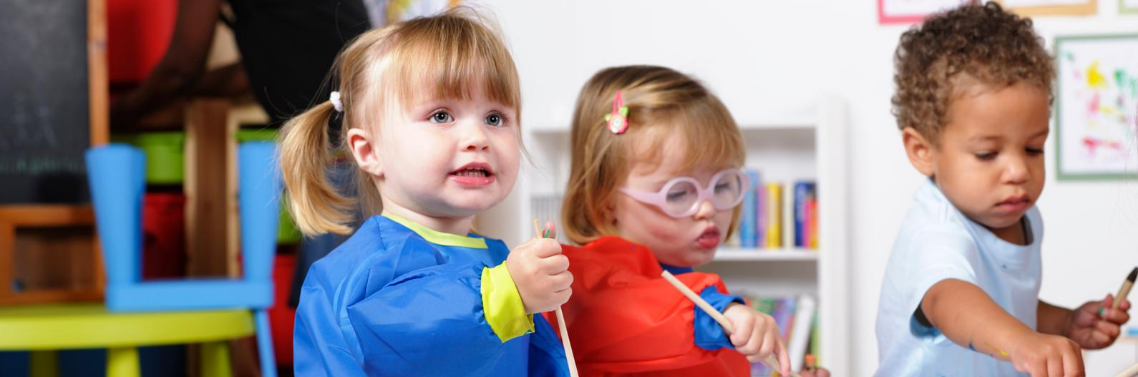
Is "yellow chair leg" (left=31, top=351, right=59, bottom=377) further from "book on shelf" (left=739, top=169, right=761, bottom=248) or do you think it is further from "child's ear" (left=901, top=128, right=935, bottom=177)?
"child's ear" (left=901, top=128, right=935, bottom=177)

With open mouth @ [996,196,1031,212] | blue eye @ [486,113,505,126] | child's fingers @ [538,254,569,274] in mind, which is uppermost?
blue eye @ [486,113,505,126]

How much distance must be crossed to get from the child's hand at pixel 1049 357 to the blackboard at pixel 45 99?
188 centimetres

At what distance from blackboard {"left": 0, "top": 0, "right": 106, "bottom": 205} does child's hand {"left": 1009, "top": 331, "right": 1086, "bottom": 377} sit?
74.2 inches

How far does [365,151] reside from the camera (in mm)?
936

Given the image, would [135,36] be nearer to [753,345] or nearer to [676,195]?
[676,195]

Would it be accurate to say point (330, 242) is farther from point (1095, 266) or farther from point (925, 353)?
point (1095, 266)

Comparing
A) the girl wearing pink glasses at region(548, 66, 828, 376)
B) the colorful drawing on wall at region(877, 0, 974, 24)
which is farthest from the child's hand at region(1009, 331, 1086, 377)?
the colorful drawing on wall at region(877, 0, 974, 24)

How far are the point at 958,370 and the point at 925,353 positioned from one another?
36mm

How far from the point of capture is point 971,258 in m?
1.05

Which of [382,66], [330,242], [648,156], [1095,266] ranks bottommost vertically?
[1095,266]

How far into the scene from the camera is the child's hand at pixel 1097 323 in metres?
1.12

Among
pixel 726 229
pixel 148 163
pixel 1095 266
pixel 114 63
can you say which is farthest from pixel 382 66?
pixel 114 63

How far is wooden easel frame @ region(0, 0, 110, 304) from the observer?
1932 millimetres

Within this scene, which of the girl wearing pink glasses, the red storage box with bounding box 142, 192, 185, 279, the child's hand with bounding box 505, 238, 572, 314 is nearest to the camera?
the child's hand with bounding box 505, 238, 572, 314
